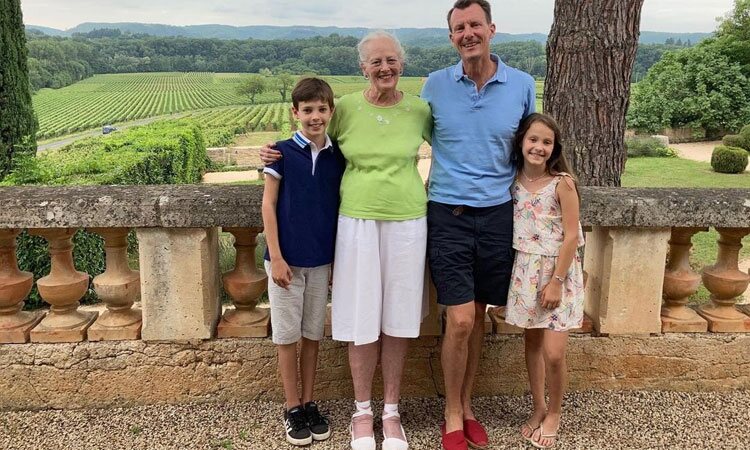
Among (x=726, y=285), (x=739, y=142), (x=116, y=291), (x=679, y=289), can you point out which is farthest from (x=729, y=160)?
(x=116, y=291)

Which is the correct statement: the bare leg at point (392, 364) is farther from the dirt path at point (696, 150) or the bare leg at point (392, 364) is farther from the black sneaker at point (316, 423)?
the dirt path at point (696, 150)

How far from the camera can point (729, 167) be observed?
2300 cm

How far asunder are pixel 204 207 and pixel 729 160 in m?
24.5

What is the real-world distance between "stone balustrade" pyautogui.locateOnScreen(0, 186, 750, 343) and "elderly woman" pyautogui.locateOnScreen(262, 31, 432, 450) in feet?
1.61

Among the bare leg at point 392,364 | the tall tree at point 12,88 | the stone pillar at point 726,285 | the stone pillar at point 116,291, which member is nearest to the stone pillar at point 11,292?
the stone pillar at point 116,291

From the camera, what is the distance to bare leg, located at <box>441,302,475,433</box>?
8.84ft

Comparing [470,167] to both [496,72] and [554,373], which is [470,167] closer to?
[496,72]

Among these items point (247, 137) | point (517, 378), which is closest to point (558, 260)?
point (517, 378)

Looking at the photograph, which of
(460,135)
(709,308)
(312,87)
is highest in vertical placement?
(312,87)

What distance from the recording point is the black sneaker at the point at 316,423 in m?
2.86

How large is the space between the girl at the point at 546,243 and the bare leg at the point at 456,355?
8.8 inches

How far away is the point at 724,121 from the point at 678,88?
10.2 ft

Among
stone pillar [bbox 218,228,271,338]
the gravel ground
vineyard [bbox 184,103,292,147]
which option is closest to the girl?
the gravel ground

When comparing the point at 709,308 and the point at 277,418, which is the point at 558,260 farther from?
the point at 277,418
